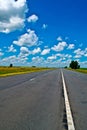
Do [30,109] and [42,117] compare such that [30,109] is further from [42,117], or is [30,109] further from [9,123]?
[9,123]

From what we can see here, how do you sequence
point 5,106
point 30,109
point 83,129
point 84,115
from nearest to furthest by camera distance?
→ point 83,129 < point 84,115 < point 30,109 < point 5,106

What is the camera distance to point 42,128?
670cm

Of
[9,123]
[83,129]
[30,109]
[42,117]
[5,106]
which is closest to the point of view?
[83,129]

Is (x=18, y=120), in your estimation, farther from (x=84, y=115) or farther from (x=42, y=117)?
(x=84, y=115)

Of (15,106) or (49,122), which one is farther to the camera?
(15,106)

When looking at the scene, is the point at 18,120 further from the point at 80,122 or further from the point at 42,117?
the point at 80,122

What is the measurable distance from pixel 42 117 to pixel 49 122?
2.32 feet

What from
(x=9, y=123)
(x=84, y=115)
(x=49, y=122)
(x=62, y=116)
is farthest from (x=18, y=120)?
(x=84, y=115)

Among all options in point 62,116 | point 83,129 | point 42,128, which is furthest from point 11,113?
point 83,129

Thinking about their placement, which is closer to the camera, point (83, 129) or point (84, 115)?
point (83, 129)

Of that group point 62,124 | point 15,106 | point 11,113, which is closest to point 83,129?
point 62,124

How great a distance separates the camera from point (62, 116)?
8438mm

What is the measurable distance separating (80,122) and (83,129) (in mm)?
857

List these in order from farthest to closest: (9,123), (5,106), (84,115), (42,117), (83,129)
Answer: (5,106) < (84,115) < (42,117) < (9,123) < (83,129)
